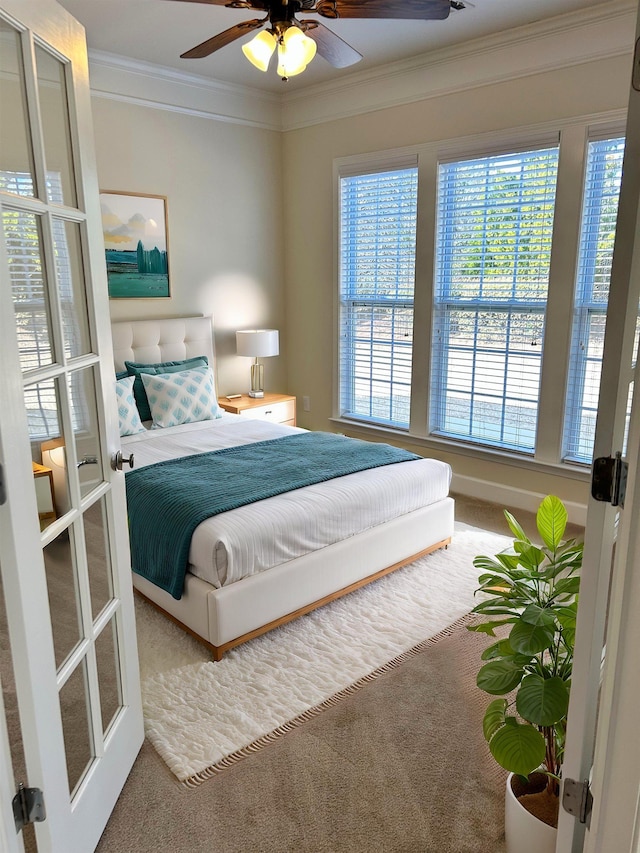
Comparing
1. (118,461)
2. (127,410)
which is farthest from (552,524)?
(127,410)

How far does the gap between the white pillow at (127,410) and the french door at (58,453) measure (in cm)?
215

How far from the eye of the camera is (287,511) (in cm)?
282

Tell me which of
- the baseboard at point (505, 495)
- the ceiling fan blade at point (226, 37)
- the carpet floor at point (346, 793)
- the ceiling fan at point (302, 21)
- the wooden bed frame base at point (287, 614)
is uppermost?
the ceiling fan blade at point (226, 37)

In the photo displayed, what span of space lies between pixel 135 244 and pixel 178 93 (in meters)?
1.17

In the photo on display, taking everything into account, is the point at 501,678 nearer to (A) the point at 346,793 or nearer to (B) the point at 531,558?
(B) the point at 531,558

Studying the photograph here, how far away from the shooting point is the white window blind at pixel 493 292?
13.0 ft

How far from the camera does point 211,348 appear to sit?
5.12 m

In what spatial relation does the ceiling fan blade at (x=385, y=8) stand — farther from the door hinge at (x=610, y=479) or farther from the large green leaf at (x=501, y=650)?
the large green leaf at (x=501, y=650)

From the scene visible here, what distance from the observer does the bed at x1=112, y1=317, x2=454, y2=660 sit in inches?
102

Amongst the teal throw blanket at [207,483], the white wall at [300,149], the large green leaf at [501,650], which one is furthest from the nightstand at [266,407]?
the large green leaf at [501,650]

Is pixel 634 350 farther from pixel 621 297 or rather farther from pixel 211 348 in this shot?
pixel 211 348

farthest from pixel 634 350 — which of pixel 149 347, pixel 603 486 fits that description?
pixel 149 347

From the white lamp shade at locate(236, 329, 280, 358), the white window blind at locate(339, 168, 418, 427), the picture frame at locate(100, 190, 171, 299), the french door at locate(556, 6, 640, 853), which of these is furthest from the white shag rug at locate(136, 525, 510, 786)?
the picture frame at locate(100, 190, 171, 299)

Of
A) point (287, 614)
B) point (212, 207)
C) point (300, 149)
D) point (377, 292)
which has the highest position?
point (300, 149)
